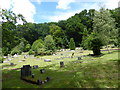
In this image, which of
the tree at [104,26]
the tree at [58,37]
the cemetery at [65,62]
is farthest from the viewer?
the tree at [58,37]

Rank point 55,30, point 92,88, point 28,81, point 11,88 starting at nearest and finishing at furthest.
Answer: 1. point 92,88
2. point 11,88
3. point 28,81
4. point 55,30

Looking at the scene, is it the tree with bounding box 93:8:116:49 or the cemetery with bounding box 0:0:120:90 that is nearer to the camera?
the cemetery with bounding box 0:0:120:90

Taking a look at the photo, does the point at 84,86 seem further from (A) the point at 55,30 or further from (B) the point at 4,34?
(A) the point at 55,30

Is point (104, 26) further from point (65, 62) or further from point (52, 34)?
point (52, 34)

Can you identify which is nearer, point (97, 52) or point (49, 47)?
point (97, 52)

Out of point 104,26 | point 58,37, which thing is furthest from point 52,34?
point 104,26

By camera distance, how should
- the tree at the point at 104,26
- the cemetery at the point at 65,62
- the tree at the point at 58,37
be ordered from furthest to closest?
the tree at the point at 58,37
the tree at the point at 104,26
the cemetery at the point at 65,62

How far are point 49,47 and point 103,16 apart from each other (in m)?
22.3

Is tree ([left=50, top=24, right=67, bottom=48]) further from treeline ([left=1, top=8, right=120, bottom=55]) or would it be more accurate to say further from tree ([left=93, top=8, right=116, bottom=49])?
tree ([left=93, top=8, right=116, bottom=49])

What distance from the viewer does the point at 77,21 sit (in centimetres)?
7188

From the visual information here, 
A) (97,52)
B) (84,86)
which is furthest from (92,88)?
(97,52)

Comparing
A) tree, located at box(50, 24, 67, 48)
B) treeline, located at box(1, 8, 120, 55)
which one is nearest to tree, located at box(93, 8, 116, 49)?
treeline, located at box(1, 8, 120, 55)

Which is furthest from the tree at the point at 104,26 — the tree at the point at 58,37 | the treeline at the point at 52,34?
the tree at the point at 58,37

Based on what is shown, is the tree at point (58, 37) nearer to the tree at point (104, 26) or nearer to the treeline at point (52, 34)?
the treeline at point (52, 34)
